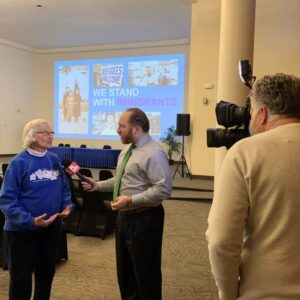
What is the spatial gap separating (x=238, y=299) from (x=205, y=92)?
736cm

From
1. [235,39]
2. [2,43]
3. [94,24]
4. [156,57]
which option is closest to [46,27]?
[94,24]

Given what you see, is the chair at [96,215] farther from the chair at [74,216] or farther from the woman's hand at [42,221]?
the woman's hand at [42,221]

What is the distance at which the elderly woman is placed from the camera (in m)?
2.19

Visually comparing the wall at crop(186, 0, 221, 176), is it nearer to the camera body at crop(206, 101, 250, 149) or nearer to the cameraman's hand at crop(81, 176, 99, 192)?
the cameraman's hand at crop(81, 176, 99, 192)

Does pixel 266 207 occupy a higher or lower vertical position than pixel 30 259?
higher

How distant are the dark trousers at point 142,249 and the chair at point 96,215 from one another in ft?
6.94

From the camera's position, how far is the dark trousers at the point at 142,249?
2.28m

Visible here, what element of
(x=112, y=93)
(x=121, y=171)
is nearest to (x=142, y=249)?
(x=121, y=171)

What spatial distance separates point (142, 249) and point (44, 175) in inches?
30.3

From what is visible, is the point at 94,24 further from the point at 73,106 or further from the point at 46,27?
the point at 73,106

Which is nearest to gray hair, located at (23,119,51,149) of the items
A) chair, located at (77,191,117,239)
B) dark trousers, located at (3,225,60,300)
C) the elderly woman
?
the elderly woman

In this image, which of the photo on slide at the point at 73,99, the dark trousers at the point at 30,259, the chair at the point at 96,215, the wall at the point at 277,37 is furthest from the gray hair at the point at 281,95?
the photo on slide at the point at 73,99

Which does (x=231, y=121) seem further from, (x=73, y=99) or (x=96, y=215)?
(x=73, y=99)

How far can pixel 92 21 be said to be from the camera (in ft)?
33.8
